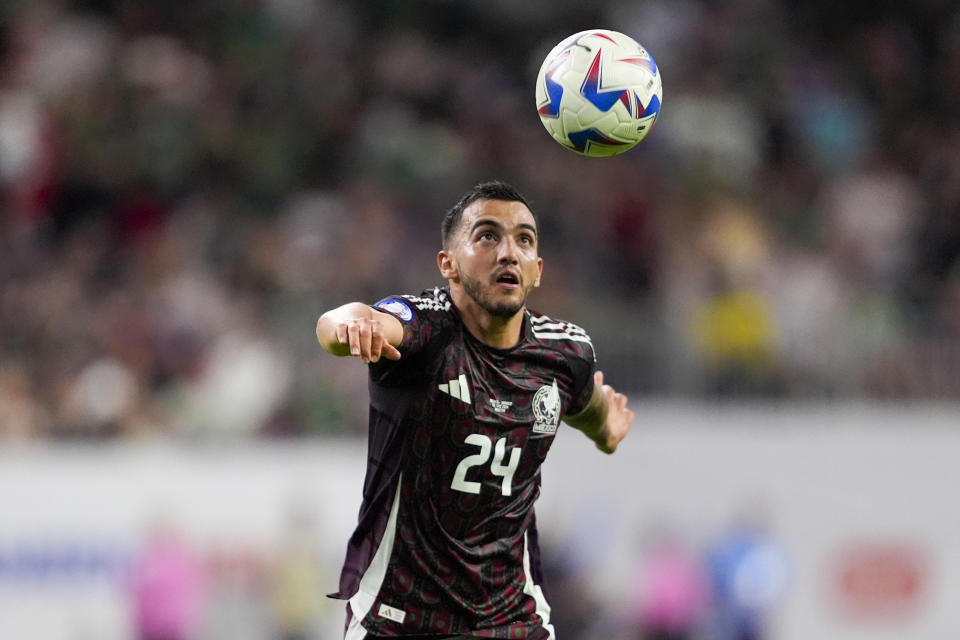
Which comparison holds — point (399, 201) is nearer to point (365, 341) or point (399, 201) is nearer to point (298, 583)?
point (298, 583)

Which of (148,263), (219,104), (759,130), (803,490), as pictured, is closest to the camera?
(148,263)

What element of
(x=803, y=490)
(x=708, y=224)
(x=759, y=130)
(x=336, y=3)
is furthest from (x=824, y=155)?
(x=336, y=3)

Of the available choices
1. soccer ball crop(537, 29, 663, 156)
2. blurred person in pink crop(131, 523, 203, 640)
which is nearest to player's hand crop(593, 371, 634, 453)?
soccer ball crop(537, 29, 663, 156)

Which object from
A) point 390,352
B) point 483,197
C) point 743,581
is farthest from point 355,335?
point 743,581

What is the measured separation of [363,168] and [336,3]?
8.80ft

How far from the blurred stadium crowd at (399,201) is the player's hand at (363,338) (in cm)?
815

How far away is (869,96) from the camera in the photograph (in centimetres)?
1817

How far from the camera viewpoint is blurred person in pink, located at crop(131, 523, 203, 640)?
1320 cm

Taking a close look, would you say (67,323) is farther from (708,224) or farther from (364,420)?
(708,224)

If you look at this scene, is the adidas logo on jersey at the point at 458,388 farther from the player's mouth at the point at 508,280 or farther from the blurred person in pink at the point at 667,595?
the blurred person in pink at the point at 667,595

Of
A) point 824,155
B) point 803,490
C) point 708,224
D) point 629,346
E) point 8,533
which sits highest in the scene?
point 824,155

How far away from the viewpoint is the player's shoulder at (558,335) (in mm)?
6684

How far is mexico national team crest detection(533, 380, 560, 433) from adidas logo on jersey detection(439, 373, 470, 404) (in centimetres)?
36

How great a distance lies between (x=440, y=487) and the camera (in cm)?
621
